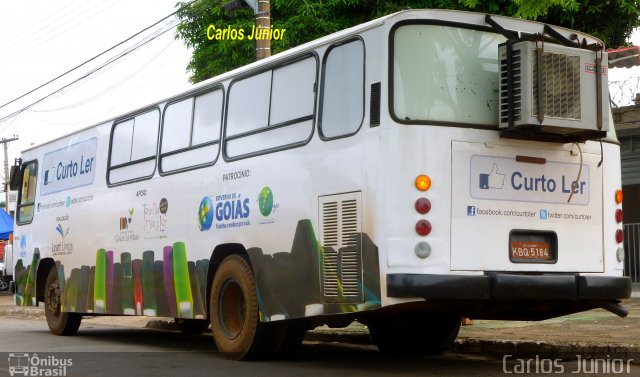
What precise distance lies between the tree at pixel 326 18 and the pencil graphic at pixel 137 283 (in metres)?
7.51

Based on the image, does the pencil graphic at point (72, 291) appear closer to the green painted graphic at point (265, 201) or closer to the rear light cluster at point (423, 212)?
the green painted graphic at point (265, 201)

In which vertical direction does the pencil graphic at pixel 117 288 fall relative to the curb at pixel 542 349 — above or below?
above

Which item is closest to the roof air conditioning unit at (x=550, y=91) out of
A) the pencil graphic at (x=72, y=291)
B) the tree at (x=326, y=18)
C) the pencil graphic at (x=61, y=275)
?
the pencil graphic at (x=72, y=291)

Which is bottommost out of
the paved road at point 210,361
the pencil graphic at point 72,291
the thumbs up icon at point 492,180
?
the paved road at point 210,361

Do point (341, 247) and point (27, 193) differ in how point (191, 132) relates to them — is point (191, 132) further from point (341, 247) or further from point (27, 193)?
point (27, 193)

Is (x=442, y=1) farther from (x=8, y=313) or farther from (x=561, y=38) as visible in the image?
(x=8, y=313)

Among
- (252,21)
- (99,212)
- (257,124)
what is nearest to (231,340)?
(257,124)

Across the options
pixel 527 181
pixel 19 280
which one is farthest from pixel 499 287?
pixel 19 280

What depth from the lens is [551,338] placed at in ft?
35.4

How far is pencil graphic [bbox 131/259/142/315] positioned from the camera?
12.3 m

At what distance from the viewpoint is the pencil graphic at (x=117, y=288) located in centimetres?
1278

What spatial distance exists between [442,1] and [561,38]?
9.84m

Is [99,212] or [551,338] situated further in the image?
[99,212]

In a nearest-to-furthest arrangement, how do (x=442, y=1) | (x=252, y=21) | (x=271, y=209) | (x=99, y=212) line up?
1. (x=271, y=209)
2. (x=99, y=212)
3. (x=442, y=1)
4. (x=252, y=21)
